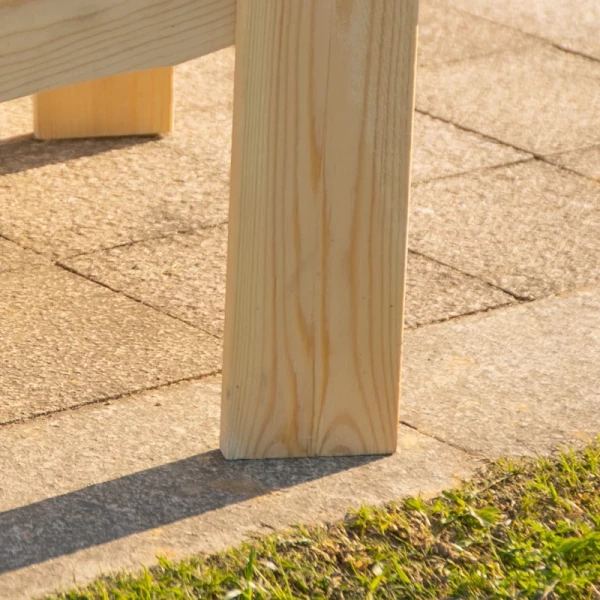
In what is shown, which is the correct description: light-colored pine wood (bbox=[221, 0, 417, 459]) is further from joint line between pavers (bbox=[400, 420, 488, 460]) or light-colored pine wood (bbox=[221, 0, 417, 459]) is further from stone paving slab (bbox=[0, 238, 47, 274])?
stone paving slab (bbox=[0, 238, 47, 274])

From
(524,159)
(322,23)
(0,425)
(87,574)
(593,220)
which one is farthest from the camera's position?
(524,159)

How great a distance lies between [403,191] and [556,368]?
2.84 ft

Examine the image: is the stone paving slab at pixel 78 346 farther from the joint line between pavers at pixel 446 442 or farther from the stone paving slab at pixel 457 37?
the stone paving slab at pixel 457 37

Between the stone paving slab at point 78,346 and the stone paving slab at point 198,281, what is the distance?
74 mm

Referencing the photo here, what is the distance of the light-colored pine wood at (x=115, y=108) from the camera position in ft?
17.2

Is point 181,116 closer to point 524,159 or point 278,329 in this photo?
point 524,159

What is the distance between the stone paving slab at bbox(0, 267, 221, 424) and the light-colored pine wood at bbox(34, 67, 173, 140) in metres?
1.26

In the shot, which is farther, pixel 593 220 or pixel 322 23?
pixel 593 220

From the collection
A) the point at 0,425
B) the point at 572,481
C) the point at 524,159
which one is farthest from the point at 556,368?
the point at 524,159

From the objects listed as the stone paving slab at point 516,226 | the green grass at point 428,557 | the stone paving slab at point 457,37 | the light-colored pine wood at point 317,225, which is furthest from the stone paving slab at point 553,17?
the green grass at point 428,557

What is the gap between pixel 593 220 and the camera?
4699 mm

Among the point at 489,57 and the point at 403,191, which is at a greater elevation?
the point at 403,191

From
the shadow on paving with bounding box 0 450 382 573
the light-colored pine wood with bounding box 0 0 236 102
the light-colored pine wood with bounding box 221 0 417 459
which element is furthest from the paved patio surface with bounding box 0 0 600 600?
the light-colored pine wood with bounding box 0 0 236 102

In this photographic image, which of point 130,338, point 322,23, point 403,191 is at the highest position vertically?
point 322,23
